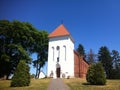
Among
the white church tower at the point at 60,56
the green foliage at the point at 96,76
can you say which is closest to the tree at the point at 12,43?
the white church tower at the point at 60,56

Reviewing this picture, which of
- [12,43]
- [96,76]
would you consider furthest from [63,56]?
[96,76]

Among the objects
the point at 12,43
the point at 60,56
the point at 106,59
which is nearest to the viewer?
the point at 12,43

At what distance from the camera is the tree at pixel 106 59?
2571 inches

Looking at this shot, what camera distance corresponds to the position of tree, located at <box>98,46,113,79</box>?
6529 centimetres

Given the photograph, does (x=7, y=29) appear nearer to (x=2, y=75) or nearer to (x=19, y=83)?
(x=2, y=75)

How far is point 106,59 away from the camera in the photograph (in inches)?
2685

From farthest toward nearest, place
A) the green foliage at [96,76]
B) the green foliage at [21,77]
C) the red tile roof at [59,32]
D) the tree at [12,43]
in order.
Result: 1. the red tile roof at [59,32]
2. the tree at [12,43]
3. the green foliage at [96,76]
4. the green foliage at [21,77]

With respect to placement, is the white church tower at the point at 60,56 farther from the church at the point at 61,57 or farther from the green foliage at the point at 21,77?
the green foliage at the point at 21,77

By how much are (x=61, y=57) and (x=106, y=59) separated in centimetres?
3089

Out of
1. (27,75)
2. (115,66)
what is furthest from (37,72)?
(115,66)

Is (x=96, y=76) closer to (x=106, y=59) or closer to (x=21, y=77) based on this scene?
(x=21, y=77)

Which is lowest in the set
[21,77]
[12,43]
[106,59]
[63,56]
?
[21,77]

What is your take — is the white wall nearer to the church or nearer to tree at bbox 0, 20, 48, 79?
the church

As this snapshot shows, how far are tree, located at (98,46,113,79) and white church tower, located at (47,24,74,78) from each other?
26.0 m
